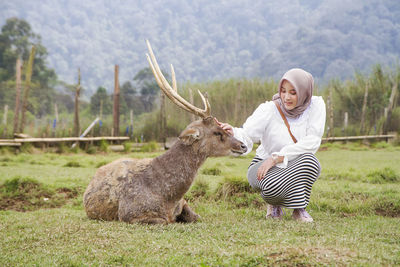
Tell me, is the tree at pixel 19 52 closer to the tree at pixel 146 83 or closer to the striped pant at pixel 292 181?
the tree at pixel 146 83

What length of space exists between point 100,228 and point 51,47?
11459 cm

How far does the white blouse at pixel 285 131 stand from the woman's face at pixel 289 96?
21cm

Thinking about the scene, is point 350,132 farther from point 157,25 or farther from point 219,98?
point 157,25

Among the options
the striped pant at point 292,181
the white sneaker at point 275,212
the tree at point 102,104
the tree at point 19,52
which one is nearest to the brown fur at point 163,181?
the striped pant at point 292,181

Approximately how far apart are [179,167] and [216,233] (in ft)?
4.25

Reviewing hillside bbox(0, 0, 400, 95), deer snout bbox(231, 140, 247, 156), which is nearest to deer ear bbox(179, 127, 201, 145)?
deer snout bbox(231, 140, 247, 156)

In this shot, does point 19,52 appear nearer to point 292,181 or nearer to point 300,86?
point 300,86

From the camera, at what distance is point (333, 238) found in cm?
389

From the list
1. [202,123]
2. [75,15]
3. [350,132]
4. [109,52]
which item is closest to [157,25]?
[109,52]

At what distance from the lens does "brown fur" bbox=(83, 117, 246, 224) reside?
5.23 meters

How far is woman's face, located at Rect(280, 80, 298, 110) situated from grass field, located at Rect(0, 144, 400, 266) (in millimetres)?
1379

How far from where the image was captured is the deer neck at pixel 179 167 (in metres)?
5.30

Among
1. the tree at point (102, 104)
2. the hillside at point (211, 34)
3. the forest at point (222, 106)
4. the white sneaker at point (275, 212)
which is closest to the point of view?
the white sneaker at point (275, 212)

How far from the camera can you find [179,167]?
5359 mm
